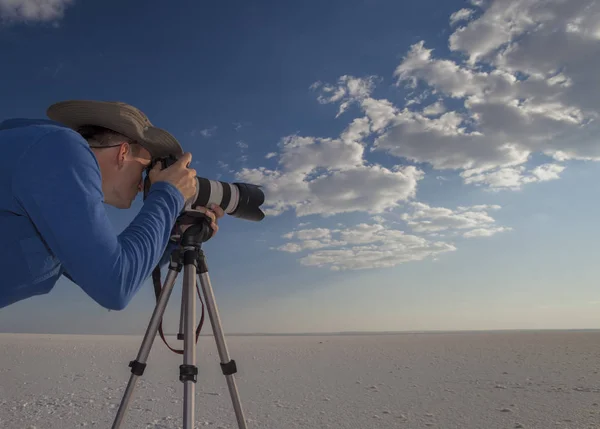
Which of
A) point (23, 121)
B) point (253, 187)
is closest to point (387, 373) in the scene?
point (253, 187)

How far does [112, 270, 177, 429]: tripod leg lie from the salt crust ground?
1778mm

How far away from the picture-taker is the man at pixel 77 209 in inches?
52.1

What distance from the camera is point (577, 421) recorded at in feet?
13.5

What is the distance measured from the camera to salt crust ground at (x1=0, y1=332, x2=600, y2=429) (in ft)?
14.2

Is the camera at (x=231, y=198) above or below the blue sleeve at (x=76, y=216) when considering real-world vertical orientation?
above

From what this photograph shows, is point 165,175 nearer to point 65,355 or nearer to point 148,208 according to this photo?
point 148,208

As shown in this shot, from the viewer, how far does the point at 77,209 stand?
133 centimetres

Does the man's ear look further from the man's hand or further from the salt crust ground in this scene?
the salt crust ground

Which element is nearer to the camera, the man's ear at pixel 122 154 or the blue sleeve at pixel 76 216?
the blue sleeve at pixel 76 216

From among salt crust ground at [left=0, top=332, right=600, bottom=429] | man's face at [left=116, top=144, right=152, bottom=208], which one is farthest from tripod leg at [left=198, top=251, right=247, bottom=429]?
salt crust ground at [left=0, top=332, right=600, bottom=429]

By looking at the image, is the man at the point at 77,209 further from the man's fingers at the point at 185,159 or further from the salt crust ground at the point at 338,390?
the salt crust ground at the point at 338,390

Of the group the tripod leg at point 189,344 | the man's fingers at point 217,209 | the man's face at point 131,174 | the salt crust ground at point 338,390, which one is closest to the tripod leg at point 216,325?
the tripod leg at point 189,344

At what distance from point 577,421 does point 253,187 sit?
12.7 ft

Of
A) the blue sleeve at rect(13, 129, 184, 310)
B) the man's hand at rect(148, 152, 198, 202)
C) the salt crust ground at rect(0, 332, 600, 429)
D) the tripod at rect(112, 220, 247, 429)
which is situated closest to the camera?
the blue sleeve at rect(13, 129, 184, 310)
